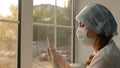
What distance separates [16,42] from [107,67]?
1051 millimetres

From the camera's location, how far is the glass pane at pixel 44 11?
2.43m

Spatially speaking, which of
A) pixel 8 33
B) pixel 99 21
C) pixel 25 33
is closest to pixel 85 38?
pixel 99 21

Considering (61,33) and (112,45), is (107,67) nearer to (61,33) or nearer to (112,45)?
(112,45)

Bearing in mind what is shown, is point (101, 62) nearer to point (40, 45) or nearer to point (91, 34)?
point (91, 34)

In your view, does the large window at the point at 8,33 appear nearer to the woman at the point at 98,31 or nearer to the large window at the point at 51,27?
the large window at the point at 51,27

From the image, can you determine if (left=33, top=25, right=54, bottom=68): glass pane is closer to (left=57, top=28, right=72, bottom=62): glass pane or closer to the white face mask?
(left=57, top=28, right=72, bottom=62): glass pane

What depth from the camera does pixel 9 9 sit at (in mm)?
2096

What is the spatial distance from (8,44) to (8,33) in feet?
0.36

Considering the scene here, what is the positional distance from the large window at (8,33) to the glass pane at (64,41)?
0.87 m

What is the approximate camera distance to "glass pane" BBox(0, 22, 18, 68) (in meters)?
2.01

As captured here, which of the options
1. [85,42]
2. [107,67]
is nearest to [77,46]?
[85,42]

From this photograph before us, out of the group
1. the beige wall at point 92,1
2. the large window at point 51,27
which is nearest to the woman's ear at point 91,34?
the large window at point 51,27

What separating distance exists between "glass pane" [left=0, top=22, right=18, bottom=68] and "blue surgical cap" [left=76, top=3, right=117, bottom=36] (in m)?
0.84

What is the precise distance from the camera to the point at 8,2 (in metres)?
2.08
